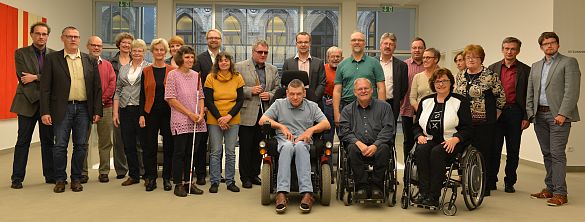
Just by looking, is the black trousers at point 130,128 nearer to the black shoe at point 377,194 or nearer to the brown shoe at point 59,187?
the brown shoe at point 59,187

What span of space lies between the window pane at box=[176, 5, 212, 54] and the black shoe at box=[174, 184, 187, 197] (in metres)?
7.14

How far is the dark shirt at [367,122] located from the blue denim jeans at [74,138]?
8.06 ft

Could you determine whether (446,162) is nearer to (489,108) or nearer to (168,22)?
(489,108)

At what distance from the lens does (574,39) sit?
669 centimetres

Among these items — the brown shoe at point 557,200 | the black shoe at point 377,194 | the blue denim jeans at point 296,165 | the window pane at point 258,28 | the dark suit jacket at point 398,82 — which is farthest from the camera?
the window pane at point 258,28

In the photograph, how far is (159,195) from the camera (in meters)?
5.06

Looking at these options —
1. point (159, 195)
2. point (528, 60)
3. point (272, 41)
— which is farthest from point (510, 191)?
point (272, 41)

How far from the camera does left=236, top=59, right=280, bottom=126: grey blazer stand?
17.8 ft

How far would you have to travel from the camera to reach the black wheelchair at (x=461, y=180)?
427cm

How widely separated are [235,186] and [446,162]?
2.03 meters

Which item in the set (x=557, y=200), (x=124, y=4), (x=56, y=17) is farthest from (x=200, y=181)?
(x=124, y=4)

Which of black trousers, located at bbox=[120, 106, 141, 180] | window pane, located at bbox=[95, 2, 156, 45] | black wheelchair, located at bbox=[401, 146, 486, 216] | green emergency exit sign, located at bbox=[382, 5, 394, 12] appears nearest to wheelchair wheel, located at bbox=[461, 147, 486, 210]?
black wheelchair, located at bbox=[401, 146, 486, 216]

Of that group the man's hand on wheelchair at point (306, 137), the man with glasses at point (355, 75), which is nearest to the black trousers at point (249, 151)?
the man with glasses at point (355, 75)

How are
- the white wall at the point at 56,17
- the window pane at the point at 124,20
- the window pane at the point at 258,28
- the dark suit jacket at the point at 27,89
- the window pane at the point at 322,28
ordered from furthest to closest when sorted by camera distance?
the window pane at the point at 322,28
the window pane at the point at 258,28
the window pane at the point at 124,20
the white wall at the point at 56,17
the dark suit jacket at the point at 27,89
